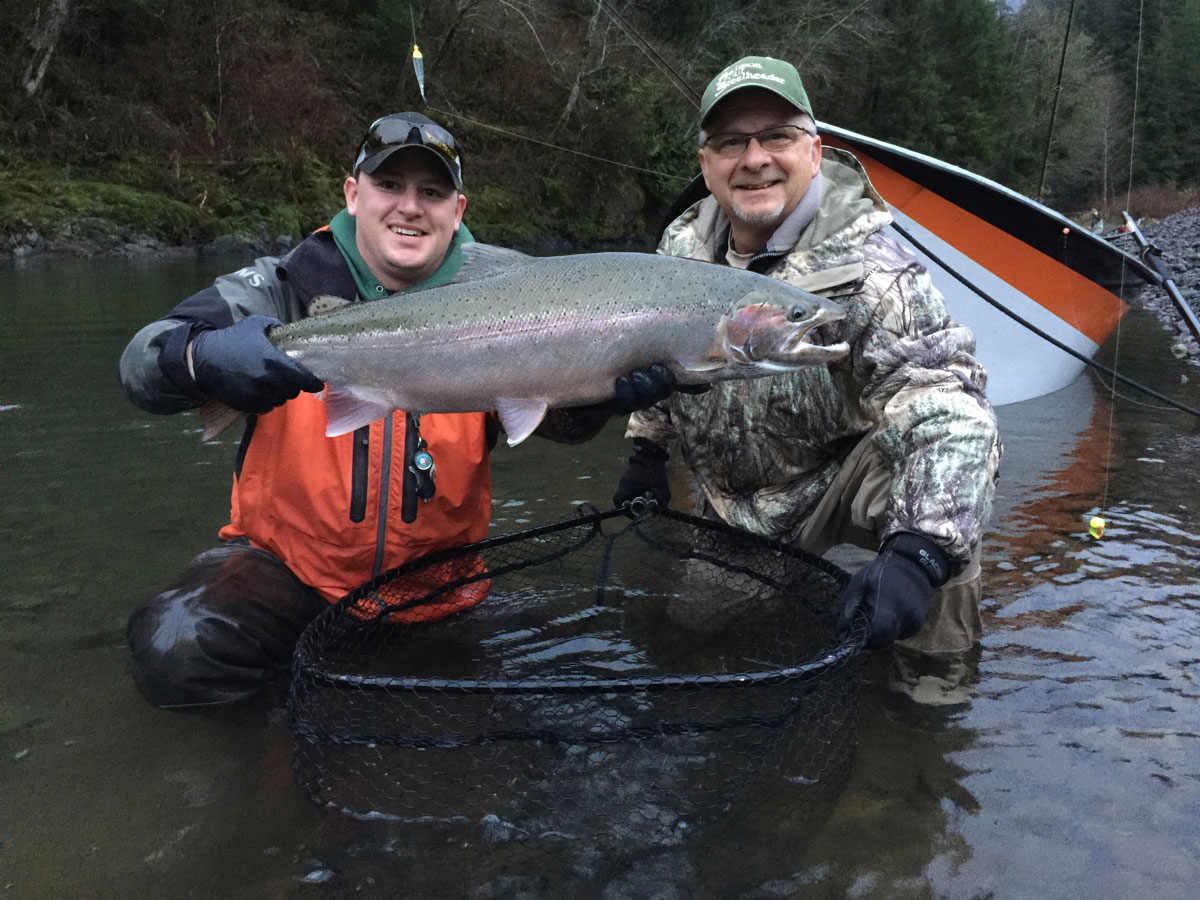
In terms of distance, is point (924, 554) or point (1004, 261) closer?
point (924, 554)

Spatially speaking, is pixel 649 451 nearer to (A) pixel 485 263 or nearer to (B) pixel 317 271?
(A) pixel 485 263

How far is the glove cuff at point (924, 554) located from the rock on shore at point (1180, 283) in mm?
8180

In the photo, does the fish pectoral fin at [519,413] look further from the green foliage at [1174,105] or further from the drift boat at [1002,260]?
the green foliage at [1174,105]

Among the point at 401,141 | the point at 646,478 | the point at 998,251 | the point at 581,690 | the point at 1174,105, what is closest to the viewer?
the point at 581,690

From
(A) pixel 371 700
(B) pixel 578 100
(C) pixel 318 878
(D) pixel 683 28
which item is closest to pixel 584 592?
(A) pixel 371 700

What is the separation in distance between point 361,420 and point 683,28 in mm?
41043

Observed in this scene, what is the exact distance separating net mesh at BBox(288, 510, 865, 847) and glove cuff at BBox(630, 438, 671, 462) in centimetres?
30

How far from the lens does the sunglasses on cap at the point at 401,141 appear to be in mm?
3568

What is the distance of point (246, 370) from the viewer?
304 cm

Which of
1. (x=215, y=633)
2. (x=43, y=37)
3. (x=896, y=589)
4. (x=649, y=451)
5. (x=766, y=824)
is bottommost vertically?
(x=766, y=824)

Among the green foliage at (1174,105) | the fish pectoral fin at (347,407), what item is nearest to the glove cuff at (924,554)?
the fish pectoral fin at (347,407)

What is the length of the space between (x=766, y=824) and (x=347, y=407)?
6.11 ft

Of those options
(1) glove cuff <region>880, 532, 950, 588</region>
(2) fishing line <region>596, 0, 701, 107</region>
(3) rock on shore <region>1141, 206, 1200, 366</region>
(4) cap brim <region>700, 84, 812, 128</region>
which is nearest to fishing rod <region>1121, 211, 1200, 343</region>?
(3) rock on shore <region>1141, 206, 1200, 366</region>

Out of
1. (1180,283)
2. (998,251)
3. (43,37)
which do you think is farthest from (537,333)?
(43,37)
